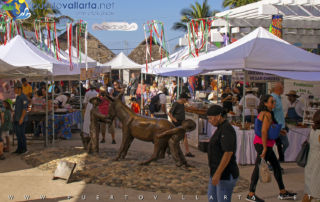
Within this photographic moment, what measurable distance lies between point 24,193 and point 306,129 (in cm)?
656

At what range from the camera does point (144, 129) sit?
785 centimetres


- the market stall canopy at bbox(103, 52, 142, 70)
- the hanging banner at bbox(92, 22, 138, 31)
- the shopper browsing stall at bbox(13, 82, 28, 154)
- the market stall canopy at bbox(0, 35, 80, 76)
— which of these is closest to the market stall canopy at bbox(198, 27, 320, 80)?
the market stall canopy at bbox(0, 35, 80, 76)

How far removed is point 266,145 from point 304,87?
725cm

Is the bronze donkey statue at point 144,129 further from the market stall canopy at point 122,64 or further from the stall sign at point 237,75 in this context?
the market stall canopy at point 122,64

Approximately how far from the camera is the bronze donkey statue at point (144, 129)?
766cm

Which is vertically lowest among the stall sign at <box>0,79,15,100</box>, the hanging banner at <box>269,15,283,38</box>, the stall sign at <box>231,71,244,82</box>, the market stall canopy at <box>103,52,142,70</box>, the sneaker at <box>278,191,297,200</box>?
the sneaker at <box>278,191,297,200</box>

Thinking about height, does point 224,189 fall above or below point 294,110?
below

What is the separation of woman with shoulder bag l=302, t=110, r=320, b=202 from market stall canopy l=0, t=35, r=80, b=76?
729 centimetres

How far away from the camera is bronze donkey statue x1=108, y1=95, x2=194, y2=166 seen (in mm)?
7660

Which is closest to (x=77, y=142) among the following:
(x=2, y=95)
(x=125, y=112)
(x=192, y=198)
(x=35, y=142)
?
(x=35, y=142)

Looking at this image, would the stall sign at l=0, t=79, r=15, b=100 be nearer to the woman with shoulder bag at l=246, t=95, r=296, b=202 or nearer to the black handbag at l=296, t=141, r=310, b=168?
the woman with shoulder bag at l=246, t=95, r=296, b=202

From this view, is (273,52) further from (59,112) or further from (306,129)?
(59,112)

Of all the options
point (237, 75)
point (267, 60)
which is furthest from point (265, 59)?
point (237, 75)

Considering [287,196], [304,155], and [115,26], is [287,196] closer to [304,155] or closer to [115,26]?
[304,155]
